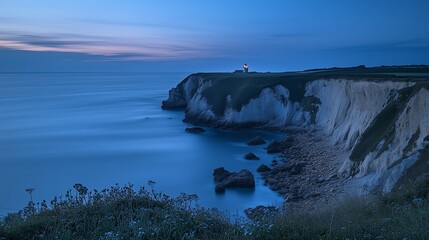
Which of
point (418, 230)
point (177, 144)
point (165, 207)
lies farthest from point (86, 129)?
point (418, 230)

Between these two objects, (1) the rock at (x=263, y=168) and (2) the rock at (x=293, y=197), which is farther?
(1) the rock at (x=263, y=168)

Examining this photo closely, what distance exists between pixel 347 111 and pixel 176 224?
3102 centimetres

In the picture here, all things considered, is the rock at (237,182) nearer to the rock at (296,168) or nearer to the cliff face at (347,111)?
the rock at (296,168)

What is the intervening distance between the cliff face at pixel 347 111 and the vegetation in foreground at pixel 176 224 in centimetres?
1024

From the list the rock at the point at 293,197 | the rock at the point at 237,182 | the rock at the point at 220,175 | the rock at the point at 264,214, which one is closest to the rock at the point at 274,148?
the rock at the point at 220,175

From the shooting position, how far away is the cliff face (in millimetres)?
18688

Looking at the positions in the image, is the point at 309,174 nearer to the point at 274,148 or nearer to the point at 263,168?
the point at 263,168

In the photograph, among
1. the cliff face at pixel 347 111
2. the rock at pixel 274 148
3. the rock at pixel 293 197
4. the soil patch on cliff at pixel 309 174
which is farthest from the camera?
the rock at pixel 274 148

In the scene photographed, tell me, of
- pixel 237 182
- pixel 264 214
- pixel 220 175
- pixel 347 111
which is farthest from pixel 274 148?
pixel 264 214

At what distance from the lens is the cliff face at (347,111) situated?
18.7 metres

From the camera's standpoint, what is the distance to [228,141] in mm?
40531

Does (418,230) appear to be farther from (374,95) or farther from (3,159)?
(3,159)

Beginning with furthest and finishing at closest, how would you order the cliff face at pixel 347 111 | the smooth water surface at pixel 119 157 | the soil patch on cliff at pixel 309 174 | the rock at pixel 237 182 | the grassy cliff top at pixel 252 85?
the grassy cliff top at pixel 252 85 < the smooth water surface at pixel 119 157 < the rock at pixel 237 182 < the soil patch on cliff at pixel 309 174 < the cliff face at pixel 347 111

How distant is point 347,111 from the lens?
1344 inches
